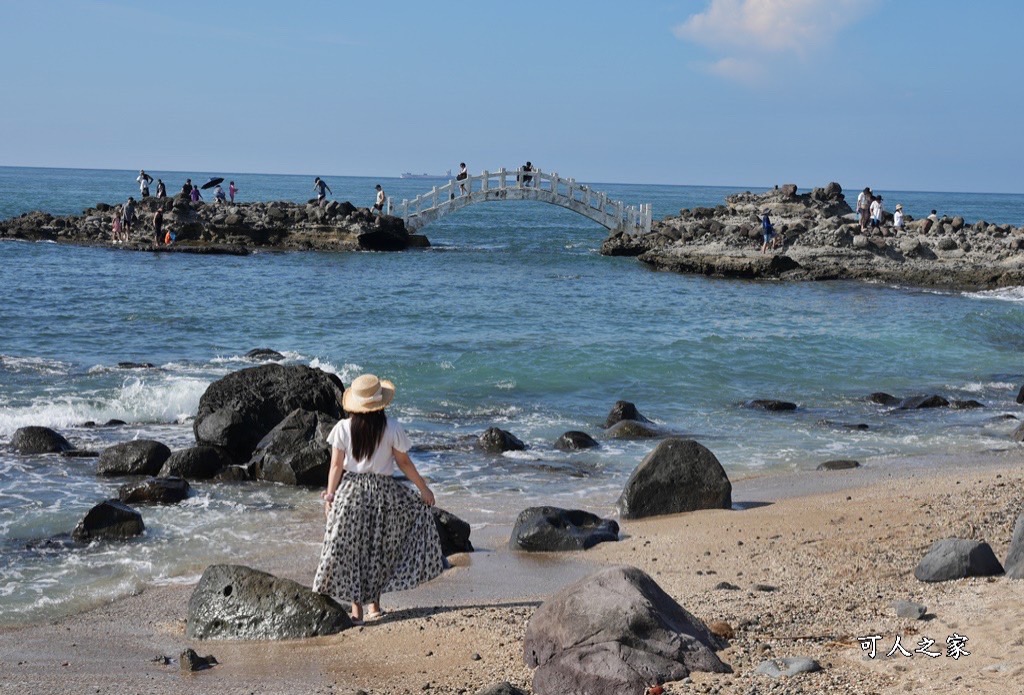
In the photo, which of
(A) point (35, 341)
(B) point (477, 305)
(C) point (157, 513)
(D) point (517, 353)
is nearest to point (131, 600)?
(C) point (157, 513)

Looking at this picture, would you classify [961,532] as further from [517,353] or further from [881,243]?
[881,243]

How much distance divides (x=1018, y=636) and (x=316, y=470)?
7.50m

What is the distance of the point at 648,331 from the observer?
80.4ft

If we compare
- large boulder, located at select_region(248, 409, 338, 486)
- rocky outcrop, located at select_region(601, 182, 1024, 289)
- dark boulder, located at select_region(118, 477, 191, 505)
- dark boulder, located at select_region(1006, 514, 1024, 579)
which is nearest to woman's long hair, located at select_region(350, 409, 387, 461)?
dark boulder, located at select_region(1006, 514, 1024, 579)

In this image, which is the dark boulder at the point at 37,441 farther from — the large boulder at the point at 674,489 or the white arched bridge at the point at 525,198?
the white arched bridge at the point at 525,198

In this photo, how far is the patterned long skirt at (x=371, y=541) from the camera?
6.59 m

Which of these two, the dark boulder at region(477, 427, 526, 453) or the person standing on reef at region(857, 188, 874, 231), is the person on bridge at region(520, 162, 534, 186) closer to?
the person standing on reef at region(857, 188, 874, 231)

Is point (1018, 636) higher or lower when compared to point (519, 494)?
higher

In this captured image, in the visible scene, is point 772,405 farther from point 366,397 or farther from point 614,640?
point 614,640

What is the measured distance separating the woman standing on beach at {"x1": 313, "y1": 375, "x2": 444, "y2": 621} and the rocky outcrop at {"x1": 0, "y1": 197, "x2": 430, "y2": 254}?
115ft

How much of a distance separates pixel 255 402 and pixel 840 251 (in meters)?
26.2

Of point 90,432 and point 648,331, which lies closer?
point 90,432

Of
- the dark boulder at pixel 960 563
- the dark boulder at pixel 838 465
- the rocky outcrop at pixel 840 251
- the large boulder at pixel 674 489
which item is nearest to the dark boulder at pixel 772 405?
the dark boulder at pixel 838 465

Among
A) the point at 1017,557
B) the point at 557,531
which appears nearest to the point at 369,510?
the point at 557,531
